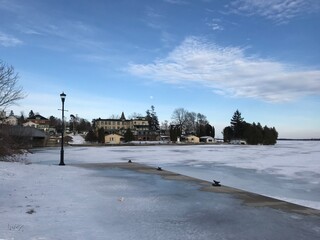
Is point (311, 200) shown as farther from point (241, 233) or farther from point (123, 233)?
point (123, 233)

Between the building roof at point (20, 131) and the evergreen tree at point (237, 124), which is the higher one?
the evergreen tree at point (237, 124)

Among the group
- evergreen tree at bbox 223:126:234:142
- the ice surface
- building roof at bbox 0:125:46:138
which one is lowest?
the ice surface

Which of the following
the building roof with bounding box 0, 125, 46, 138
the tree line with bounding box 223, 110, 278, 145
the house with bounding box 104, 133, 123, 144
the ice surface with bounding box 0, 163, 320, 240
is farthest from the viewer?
the tree line with bounding box 223, 110, 278, 145

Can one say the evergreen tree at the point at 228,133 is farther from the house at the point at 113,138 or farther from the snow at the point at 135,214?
the snow at the point at 135,214

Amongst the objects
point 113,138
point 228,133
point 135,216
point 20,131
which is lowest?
point 135,216

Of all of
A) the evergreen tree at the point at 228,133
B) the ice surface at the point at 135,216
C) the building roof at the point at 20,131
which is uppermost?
the evergreen tree at the point at 228,133

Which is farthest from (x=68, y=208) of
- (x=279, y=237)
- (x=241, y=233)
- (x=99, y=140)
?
(x=99, y=140)

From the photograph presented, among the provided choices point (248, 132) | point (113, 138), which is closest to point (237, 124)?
point (248, 132)

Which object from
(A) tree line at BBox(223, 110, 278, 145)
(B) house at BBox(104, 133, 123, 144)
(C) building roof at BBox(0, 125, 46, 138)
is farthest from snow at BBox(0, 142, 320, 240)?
(A) tree line at BBox(223, 110, 278, 145)

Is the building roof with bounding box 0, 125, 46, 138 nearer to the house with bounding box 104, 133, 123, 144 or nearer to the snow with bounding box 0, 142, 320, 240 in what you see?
the snow with bounding box 0, 142, 320, 240

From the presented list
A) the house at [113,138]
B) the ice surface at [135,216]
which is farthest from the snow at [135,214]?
the house at [113,138]

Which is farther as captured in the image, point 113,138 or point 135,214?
point 113,138

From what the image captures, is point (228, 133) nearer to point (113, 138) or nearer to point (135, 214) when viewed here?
point (113, 138)

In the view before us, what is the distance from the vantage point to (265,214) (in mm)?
9594
